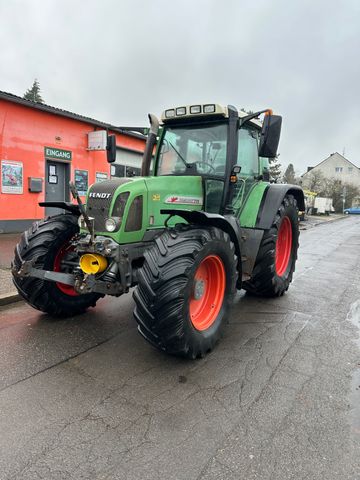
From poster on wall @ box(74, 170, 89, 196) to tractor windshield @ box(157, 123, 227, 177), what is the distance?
8.17m

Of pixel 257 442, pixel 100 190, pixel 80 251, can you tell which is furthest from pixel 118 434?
pixel 100 190

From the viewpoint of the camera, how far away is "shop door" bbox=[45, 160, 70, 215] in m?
11.4

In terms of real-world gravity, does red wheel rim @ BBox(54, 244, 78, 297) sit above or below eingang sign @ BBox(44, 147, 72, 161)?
below

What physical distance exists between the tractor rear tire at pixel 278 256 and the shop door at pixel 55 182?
26.1 feet

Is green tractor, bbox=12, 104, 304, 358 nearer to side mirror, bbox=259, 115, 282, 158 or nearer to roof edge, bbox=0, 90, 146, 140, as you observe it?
side mirror, bbox=259, 115, 282, 158

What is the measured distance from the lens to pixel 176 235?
3328mm

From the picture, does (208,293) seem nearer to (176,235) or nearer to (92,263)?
(176,235)

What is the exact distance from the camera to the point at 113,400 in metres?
2.84

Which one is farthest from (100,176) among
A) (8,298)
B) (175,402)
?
(175,402)

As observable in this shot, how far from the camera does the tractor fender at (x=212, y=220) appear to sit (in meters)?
3.50

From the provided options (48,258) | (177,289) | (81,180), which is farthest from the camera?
(81,180)

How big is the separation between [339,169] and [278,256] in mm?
65397

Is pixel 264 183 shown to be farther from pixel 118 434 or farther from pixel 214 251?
pixel 118 434

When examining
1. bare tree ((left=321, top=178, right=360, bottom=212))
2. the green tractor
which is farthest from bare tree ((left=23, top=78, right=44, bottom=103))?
the green tractor
